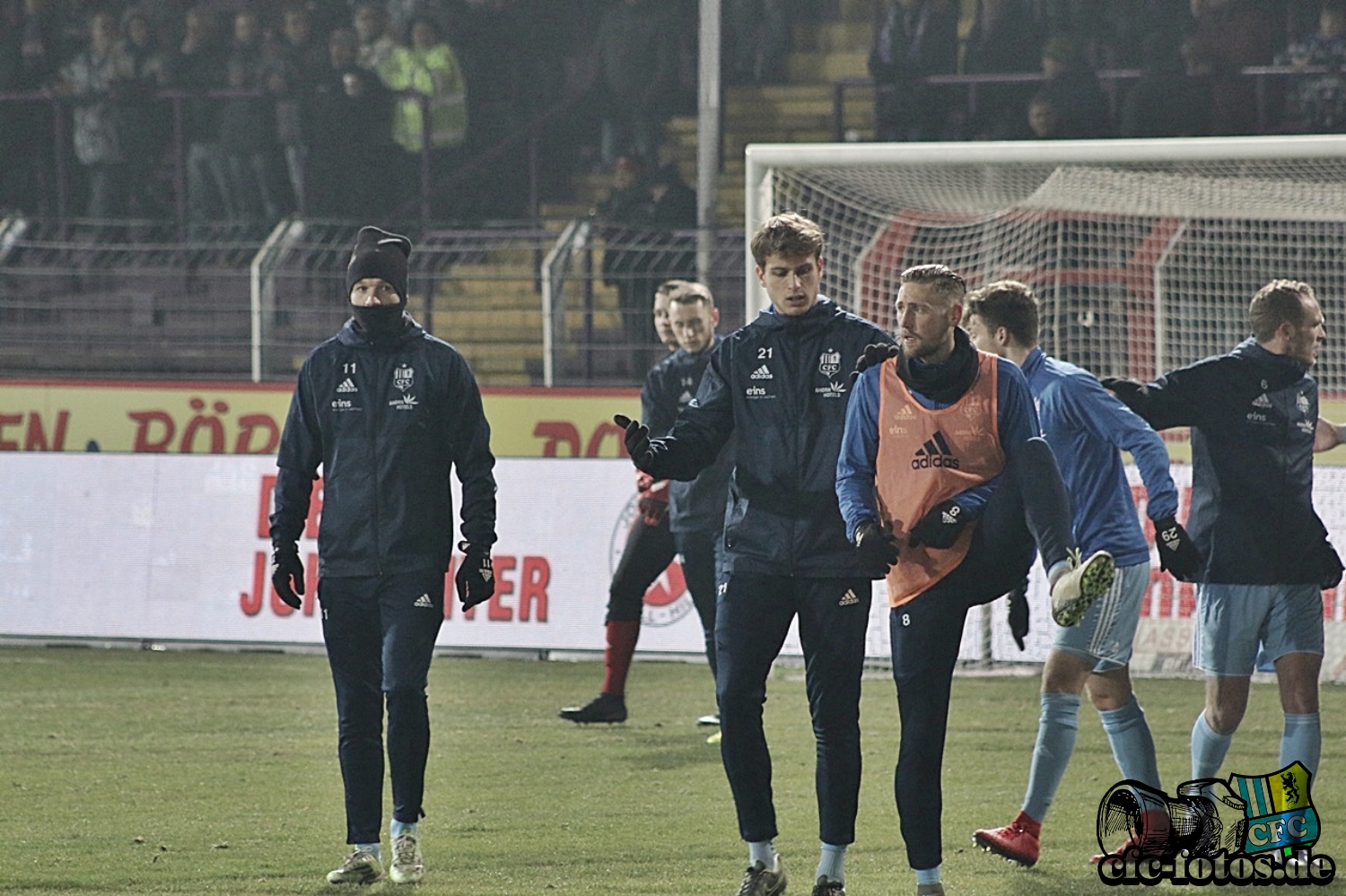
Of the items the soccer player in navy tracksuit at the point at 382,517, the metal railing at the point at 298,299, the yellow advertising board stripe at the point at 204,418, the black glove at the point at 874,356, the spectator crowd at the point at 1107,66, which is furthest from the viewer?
the spectator crowd at the point at 1107,66

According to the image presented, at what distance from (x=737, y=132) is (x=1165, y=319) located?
7534 millimetres

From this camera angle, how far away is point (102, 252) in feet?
65.3

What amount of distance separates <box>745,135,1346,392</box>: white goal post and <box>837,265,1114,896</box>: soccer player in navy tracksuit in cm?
669

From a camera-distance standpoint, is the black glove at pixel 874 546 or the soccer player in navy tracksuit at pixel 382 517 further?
the soccer player in navy tracksuit at pixel 382 517

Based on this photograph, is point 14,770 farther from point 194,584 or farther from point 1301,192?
point 1301,192

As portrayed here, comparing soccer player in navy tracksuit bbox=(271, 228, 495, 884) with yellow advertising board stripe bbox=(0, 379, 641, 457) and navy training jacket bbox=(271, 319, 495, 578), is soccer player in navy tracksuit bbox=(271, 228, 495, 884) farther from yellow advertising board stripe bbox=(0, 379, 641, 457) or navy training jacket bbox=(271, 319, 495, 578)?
yellow advertising board stripe bbox=(0, 379, 641, 457)

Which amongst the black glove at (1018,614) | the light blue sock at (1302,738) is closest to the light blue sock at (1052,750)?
the black glove at (1018,614)

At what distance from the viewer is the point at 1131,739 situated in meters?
6.88

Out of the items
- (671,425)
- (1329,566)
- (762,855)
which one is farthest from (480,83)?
(762,855)

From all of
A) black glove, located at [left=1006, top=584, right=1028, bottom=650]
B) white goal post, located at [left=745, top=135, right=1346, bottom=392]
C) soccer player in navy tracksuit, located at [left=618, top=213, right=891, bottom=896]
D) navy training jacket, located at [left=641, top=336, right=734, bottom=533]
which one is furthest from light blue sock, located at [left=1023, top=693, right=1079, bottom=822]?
white goal post, located at [left=745, top=135, right=1346, bottom=392]

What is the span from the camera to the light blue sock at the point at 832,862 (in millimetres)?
5941

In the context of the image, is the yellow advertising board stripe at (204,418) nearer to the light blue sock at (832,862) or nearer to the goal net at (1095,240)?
the goal net at (1095,240)

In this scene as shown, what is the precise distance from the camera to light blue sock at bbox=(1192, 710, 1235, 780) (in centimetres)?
691

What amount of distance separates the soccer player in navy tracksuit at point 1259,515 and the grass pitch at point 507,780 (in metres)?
0.64
